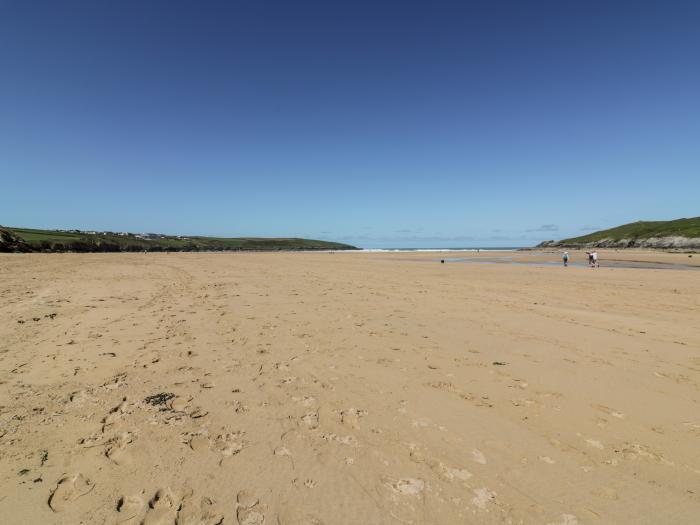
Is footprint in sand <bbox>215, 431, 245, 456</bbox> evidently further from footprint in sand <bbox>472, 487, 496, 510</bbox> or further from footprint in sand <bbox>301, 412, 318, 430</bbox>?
footprint in sand <bbox>472, 487, 496, 510</bbox>

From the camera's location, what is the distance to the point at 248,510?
282 centimetres

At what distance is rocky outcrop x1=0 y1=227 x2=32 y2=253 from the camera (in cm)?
4522

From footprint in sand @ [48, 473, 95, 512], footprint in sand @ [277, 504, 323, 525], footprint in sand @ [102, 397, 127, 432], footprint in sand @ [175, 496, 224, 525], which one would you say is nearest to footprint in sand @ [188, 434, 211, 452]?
footprint in sand @ [175, 496, 224, 525]

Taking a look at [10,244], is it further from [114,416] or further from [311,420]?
[311,420]

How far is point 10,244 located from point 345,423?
2529 inches

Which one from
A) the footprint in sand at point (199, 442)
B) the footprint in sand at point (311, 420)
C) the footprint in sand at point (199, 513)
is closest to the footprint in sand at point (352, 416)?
the footprint in sand at point (311, 420)

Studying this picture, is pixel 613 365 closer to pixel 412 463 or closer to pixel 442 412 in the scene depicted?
pixel 442 412

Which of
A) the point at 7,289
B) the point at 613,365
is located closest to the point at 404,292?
the point at 613,365

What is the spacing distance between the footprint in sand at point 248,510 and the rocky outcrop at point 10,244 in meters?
62.4

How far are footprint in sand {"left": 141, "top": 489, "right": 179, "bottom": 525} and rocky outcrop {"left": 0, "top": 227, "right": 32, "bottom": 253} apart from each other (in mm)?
61886

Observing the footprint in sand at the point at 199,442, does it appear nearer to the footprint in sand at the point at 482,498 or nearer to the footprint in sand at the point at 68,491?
the footprint in sand at the point at 68,491

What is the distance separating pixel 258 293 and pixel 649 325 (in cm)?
1325

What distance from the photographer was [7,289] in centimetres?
1353

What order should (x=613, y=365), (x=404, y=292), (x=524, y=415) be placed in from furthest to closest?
(x=404, y=292)
(x=613, y=365)
(x=524, y=415)
